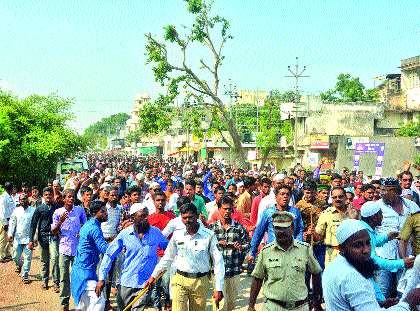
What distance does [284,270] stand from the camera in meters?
4.08

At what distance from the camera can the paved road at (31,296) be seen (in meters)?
7.37

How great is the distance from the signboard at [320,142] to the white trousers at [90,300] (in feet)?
107

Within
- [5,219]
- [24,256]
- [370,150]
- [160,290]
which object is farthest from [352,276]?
[370,150]

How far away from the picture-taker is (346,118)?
4244 cm

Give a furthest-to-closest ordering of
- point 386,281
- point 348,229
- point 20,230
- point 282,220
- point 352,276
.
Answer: point 20,230 → point 386,281 → point 282,220 → point 348,229 → point 352,276

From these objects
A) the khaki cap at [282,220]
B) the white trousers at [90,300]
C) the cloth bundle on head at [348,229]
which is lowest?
the white trousers at [90,300]

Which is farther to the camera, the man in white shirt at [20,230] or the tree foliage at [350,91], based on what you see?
the tree foliage at [350,91]

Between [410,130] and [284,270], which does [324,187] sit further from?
[410,130]

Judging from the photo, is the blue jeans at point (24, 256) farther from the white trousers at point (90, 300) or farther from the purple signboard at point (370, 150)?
the purple signboard at point (370, 150)

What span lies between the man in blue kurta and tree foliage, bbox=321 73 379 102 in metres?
49.0

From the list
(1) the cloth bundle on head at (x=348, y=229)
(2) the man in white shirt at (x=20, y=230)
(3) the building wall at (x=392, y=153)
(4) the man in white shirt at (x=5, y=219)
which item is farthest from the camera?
(3) the building wall at (x=392, y=153)

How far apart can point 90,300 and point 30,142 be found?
17408 mm

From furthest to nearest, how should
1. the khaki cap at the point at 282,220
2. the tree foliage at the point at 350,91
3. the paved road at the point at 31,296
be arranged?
the tree foliage at the point at 350,91, the paved road at the point at 31,296, the khaki cap at the point at 282,220

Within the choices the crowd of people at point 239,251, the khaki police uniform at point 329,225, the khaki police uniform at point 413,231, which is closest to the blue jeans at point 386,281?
the crowd of people at point 239,251
